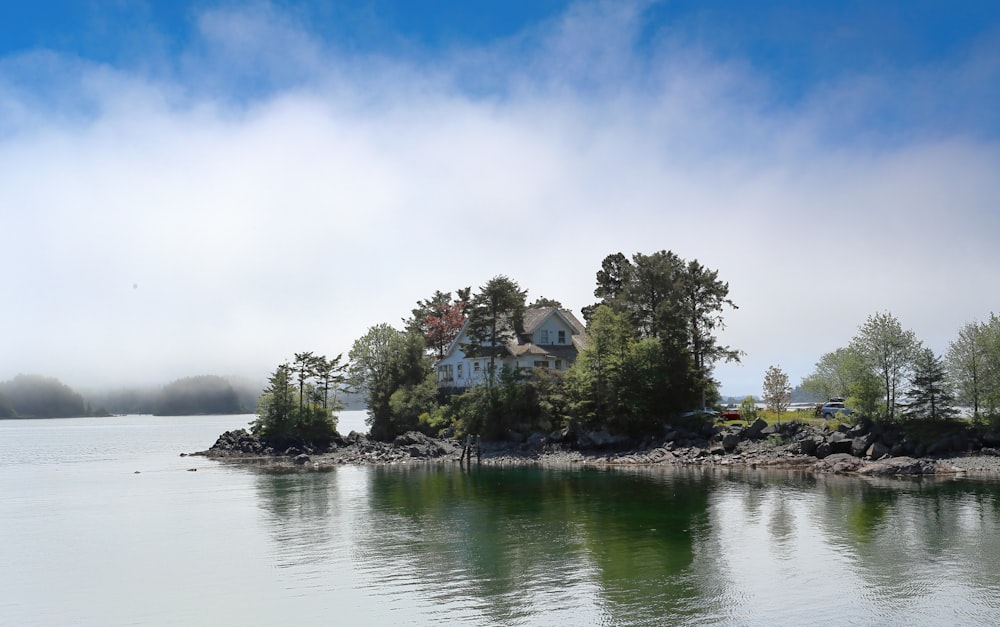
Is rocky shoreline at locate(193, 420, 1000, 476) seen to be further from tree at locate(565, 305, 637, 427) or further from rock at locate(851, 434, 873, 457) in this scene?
tree at locate(565, 305, 637, 427)

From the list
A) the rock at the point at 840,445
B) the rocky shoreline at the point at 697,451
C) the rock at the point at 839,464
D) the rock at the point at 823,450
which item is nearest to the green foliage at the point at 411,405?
the rocky shoreline at the point at 697,451

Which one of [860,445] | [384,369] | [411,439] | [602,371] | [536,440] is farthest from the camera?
[384,369]

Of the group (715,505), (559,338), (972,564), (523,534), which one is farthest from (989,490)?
(559,338)

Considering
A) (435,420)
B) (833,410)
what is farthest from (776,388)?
(435,420)

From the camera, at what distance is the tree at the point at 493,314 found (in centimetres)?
7719

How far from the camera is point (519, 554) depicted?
1110 inches

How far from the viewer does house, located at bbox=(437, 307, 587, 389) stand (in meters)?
80.3

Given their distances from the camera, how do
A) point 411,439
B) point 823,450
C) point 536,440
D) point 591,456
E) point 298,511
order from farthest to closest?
1. point 411,439
2. point 536,440
3. point 591,456
4. point 823,450
5. point 298,511

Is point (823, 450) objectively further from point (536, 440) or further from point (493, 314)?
point (493, 314)

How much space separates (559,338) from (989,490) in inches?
1928

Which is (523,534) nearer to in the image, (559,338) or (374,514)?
(374,514)

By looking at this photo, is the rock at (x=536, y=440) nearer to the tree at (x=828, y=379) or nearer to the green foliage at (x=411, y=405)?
the green foliage at (x=411, y=405)

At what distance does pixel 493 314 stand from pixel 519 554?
164ft

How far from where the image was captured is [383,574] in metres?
25.4
